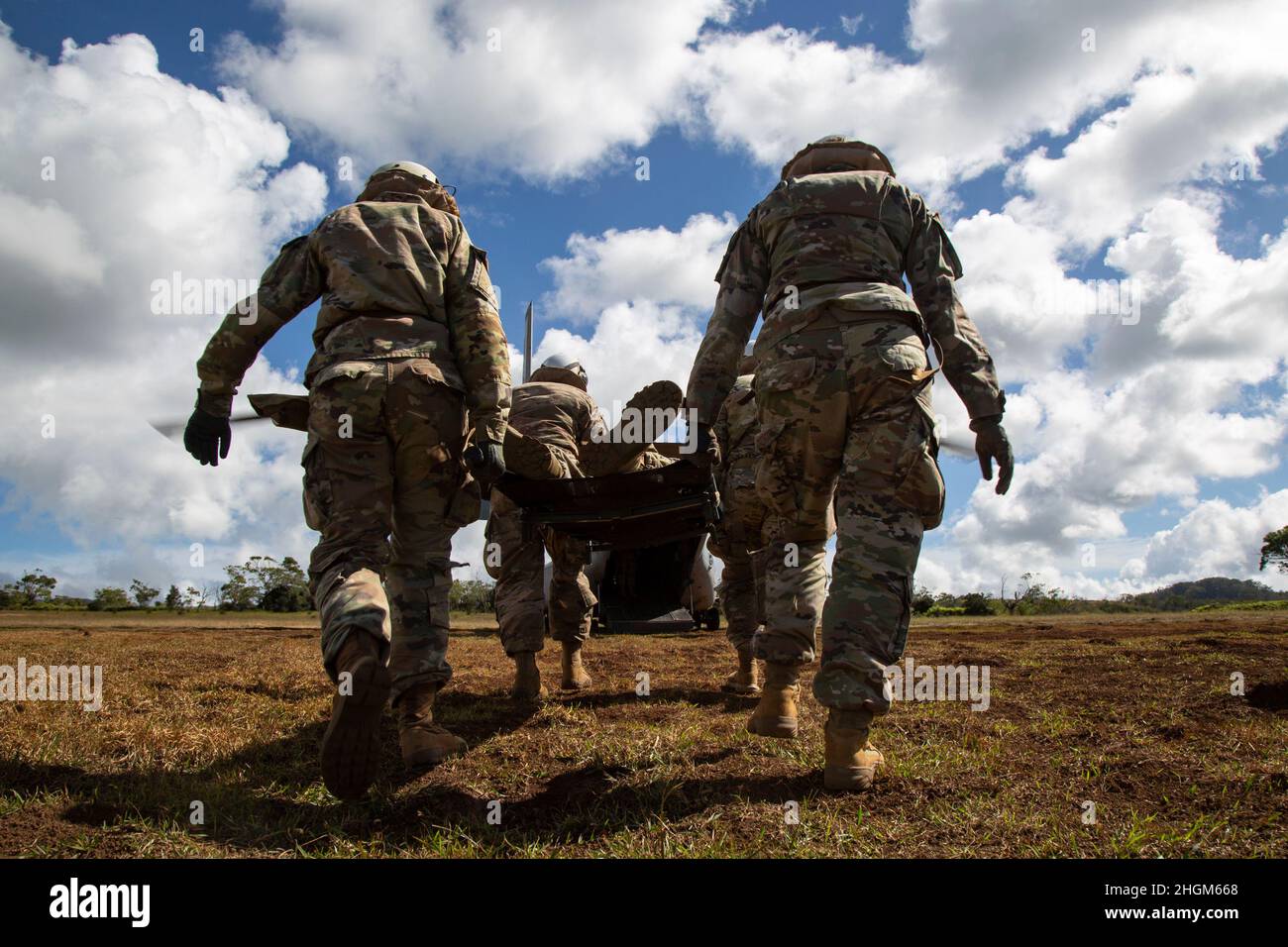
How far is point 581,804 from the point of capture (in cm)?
263

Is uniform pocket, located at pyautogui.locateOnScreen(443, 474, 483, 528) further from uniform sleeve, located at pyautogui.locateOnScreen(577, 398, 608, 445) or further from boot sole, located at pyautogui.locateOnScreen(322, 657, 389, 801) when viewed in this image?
uniform sleeve, located at pyautogui.locateOnScreen(577, 398, 608, 445)

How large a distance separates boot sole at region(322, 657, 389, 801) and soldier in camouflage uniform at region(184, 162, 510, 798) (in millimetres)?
468

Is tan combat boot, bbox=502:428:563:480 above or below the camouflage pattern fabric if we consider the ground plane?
below

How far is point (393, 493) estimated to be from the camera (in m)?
3.32

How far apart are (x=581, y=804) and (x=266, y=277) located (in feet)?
8.50

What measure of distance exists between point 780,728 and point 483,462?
169cm

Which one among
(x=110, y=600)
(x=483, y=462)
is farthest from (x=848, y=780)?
(x=110, y=600)

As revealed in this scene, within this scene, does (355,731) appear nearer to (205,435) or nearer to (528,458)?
(205,435)

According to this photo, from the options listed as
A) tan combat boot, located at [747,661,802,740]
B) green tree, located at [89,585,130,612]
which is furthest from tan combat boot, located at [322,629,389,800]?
green tree, located at [89,585,130,612]

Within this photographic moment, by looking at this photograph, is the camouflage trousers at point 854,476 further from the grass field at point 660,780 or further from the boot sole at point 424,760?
the boot sole at point 424,760

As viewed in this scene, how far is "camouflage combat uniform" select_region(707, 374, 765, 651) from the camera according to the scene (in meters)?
5.15

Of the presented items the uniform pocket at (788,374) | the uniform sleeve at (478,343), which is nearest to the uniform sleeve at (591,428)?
the uniform sleeve at (478,343)
